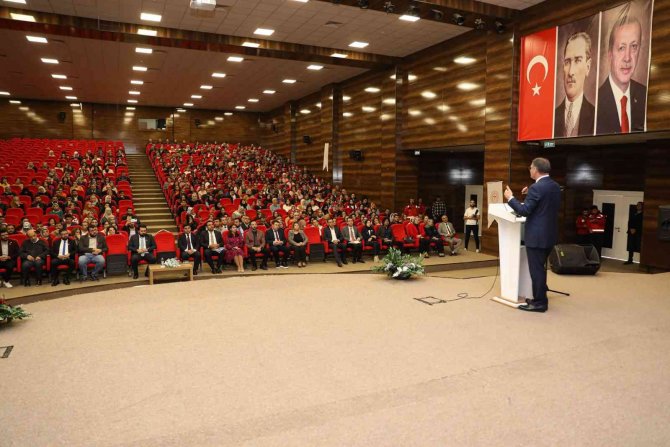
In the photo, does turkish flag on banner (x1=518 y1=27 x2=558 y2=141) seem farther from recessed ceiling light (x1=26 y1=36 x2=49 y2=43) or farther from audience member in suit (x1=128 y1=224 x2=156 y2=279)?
recessed ceiling light (x1=26 y1=36 x2=49 y2=43)

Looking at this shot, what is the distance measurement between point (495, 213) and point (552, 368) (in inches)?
67.0

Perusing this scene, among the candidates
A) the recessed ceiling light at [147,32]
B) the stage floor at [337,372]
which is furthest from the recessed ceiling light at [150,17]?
the stage floor at [337,372]

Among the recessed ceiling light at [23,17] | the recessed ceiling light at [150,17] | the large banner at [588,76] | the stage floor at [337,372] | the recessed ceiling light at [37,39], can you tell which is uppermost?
the recessed ceiling light at [37,39]

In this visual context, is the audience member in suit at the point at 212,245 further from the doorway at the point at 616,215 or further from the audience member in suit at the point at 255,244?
the doorway at the point at 616,215

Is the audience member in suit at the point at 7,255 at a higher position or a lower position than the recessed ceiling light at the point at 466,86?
lower

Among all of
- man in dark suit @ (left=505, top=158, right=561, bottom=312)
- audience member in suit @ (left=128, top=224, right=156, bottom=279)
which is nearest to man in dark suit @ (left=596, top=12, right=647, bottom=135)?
man in dark suit @ (left=505, top=158, right=561, bottom=312)

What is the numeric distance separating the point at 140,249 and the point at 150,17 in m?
5.48

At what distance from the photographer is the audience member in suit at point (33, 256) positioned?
7.56 m

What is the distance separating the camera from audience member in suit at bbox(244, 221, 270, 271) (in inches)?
364

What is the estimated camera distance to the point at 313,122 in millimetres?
19188

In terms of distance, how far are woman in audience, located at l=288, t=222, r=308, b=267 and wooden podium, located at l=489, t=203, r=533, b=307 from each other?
536 cm

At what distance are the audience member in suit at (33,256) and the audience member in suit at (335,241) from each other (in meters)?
5.14

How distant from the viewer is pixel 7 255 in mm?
7535

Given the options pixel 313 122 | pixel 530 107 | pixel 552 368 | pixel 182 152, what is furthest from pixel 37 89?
pixel 552 368
